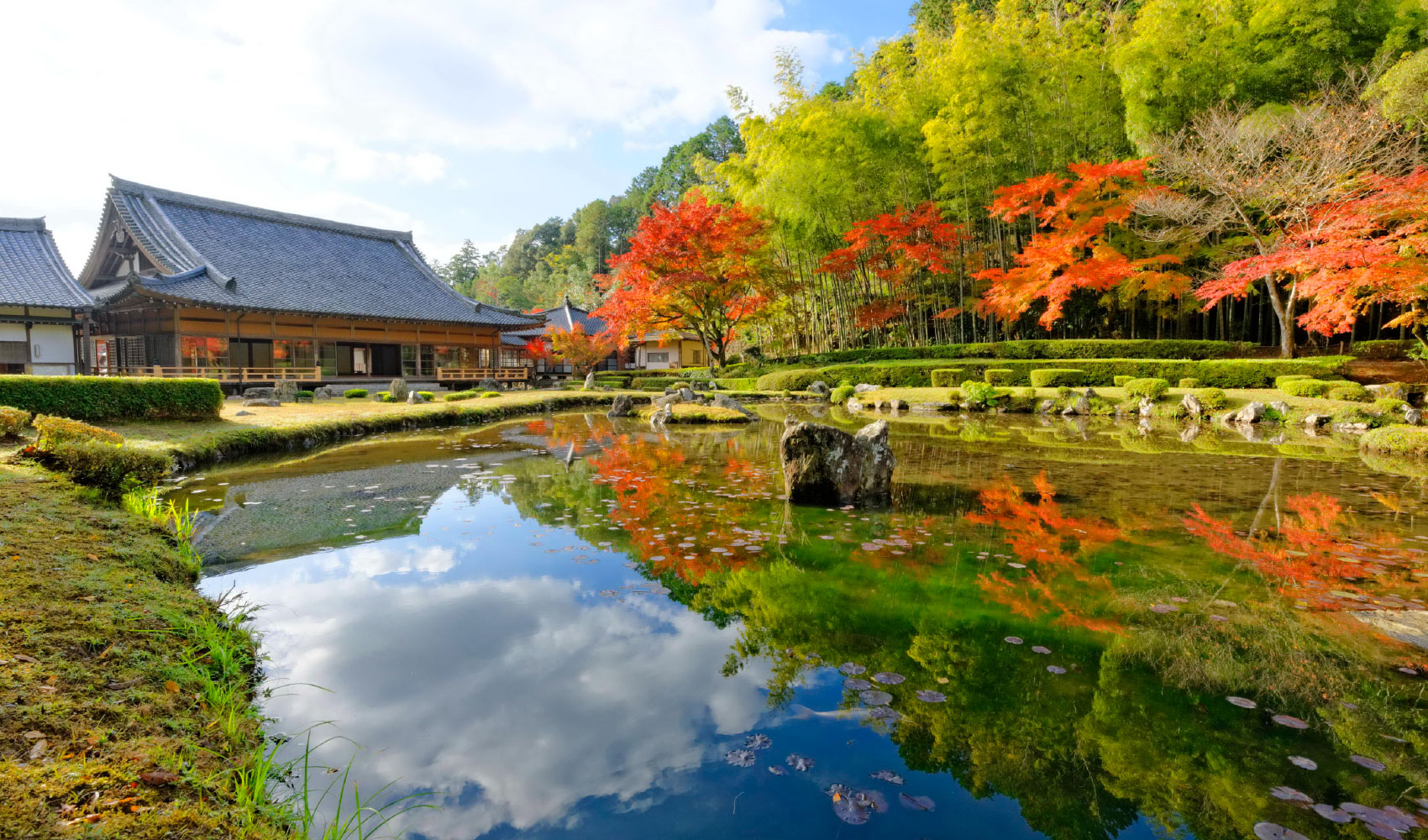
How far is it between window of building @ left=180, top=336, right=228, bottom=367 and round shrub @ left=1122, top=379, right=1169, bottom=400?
27.1 metres

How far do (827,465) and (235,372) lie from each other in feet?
76.6

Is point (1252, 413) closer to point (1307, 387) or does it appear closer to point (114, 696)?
point (1307, 387)

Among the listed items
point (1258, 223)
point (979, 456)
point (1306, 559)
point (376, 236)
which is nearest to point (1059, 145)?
point (1258, 223)

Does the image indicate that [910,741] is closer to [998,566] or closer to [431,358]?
[998,566]

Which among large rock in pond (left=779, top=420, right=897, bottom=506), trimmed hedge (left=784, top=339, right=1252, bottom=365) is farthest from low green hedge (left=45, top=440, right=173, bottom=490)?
trimmed hedge (left=784, top=339, right=1252, bottom=365)

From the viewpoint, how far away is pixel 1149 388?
600 inches

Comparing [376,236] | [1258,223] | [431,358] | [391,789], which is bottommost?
[391,789]

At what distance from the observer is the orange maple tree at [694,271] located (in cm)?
2184

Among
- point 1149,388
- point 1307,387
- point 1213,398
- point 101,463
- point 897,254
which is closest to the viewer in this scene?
point 101,463

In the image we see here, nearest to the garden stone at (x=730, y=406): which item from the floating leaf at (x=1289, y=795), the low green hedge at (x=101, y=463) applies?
the low green hedge at (x=101, y=463)

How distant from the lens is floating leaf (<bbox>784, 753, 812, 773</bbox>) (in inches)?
93.0

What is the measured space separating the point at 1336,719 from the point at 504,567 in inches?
178

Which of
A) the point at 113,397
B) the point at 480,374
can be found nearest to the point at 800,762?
the point at 113,397

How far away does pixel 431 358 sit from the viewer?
2791 centimetres
